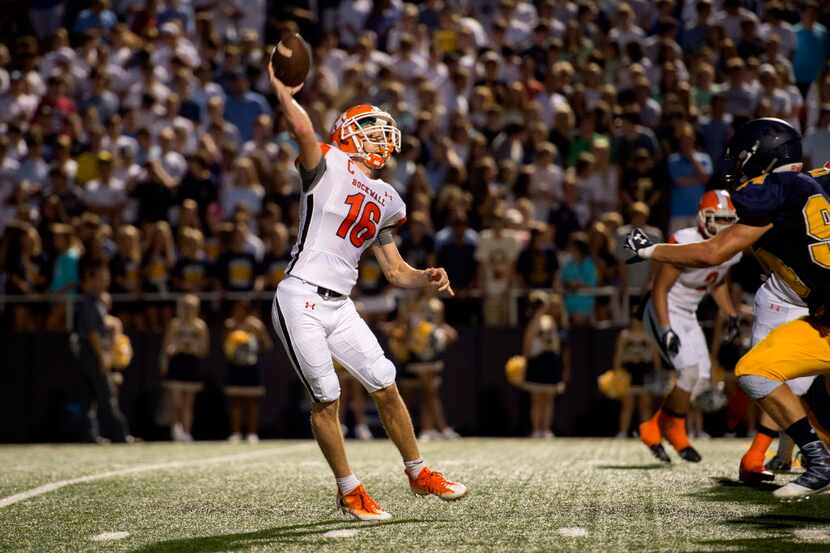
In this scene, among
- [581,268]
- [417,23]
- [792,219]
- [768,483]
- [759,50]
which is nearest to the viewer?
[792,219]

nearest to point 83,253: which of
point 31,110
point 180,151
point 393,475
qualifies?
point 180,151

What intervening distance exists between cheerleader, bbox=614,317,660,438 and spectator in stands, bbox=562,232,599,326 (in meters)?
0.67

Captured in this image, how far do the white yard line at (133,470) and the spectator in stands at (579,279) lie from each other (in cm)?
348

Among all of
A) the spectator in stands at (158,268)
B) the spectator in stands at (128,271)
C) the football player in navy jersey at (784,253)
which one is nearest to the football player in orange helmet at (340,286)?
the football player in navy jersey at (784,253)

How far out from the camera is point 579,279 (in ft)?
46.1

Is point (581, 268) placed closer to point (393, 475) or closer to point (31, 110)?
point (393, 475)

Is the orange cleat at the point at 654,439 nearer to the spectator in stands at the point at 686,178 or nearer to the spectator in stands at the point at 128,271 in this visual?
the spectator in stands at the point at 686,178

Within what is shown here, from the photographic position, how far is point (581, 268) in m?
13.9

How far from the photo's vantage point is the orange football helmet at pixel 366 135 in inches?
253

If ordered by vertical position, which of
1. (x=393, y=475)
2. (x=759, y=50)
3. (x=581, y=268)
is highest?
(x=759, y=50)

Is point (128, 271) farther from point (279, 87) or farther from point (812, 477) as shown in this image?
point (812, 477)

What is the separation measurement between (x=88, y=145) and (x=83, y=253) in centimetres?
220

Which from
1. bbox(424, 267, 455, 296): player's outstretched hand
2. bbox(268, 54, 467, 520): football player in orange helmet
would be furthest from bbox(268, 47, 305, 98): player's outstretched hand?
bbox(424, 267, 455, 296): player's outstretched hand

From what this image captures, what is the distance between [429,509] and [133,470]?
3534 mm
